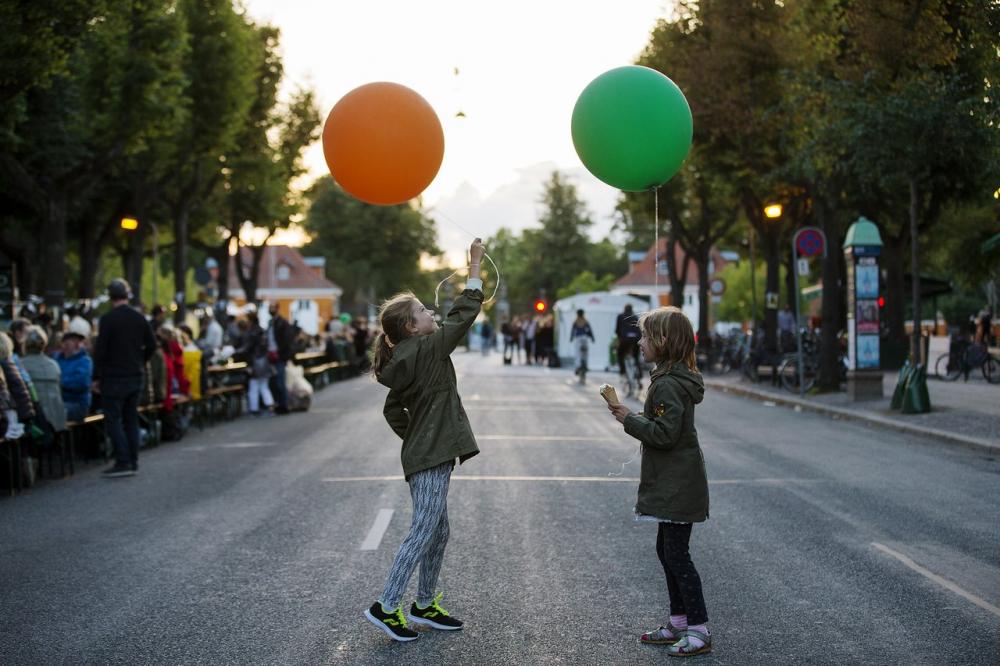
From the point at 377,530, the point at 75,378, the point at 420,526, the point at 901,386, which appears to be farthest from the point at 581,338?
the point at 420,526

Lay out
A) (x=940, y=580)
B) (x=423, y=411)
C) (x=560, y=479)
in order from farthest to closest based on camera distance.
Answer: (x=560, y=479)
(x=940, y=580)
(x=423, y=411)

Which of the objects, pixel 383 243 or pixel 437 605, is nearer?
pixel 437 605

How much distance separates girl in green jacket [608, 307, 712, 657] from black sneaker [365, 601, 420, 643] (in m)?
1.11

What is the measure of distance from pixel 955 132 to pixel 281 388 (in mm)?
12025

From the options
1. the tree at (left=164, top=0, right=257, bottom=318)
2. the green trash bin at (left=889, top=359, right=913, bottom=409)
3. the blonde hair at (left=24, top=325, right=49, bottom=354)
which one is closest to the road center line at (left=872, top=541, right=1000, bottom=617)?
the blonde hair at (left=24, top=325, right=49, bottom=354)

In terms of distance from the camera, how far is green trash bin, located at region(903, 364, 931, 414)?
58.9 feet

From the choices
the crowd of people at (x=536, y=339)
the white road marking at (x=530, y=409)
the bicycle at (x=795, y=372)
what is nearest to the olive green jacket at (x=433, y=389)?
the white road marking at (x=530, y=409)

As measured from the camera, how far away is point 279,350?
19.9 meters

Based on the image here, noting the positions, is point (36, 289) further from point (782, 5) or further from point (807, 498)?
point (807, 498)

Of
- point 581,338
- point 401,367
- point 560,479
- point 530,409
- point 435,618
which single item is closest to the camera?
Answer: point 401,367

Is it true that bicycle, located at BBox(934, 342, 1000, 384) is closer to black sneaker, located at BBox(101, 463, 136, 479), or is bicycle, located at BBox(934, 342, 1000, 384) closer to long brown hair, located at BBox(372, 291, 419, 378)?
black sneaker, located at BBox(101, 463, 136, 479)

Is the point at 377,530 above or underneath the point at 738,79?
underneath

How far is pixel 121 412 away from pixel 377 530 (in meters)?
4.94

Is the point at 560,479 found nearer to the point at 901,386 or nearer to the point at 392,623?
the point at 392,623
